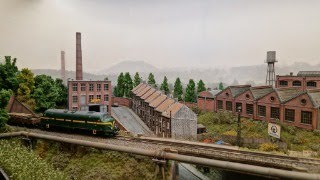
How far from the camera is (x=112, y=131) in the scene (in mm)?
31078

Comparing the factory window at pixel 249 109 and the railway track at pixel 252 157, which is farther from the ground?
the factory window at pixel 249 109

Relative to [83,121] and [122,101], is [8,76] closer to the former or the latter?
[83,121]

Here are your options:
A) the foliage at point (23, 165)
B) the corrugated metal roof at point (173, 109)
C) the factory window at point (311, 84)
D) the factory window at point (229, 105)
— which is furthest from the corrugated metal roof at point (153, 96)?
the factory window at point (311, 84)

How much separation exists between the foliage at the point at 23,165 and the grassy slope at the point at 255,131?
71.1ft

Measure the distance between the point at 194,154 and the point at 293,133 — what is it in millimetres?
19993

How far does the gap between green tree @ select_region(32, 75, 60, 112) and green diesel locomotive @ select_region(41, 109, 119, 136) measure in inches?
552

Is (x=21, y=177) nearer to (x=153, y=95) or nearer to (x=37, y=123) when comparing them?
(x=37, y=123)

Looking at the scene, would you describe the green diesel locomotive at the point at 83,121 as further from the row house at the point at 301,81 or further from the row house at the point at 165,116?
the row house at the point at 301,81

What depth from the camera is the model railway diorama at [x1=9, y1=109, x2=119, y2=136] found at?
1226 inches

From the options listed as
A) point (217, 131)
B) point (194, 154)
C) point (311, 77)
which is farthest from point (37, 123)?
point (311, 77)

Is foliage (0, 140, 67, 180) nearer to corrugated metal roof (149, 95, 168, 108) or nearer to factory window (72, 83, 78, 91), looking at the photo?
factory window (72, 83, 78, 91)

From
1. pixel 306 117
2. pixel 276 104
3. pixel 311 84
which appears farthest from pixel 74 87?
pixel 311 84

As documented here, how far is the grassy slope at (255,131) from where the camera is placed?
112 ft

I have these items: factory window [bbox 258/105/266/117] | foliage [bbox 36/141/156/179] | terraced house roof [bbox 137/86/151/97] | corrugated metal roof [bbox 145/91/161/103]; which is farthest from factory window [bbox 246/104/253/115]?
foliage [bbox 36/141/156/179]
